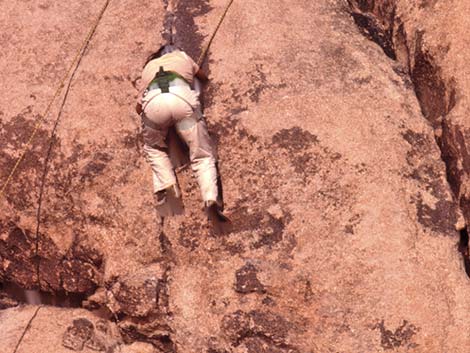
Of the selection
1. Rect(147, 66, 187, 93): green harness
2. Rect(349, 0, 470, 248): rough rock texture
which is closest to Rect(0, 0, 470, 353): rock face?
Rect(349, 0, 470, 248): rough rock texture

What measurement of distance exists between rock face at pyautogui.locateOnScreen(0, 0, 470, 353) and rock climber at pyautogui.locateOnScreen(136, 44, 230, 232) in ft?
0.39

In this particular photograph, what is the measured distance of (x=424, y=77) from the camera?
232 inches

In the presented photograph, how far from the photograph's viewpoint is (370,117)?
17.9ft

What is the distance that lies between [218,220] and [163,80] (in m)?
1.09

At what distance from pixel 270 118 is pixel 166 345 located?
1.81 metres

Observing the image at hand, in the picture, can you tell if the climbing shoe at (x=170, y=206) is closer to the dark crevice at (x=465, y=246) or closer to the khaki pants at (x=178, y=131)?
the khaki pants at (x=178, y=131)

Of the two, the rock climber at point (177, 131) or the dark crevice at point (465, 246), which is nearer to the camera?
the dark crevice at point (465, 246)

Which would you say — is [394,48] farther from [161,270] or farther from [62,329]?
[62,329]

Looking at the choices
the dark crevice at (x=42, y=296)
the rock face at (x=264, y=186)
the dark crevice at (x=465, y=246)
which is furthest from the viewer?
the dark crevice at (x=42, y=296)

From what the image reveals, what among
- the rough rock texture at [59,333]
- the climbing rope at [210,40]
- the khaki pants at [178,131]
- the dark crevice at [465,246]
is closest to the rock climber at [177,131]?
the khaki pants at [178,131]

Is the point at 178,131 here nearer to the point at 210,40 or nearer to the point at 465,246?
the point at 210,40

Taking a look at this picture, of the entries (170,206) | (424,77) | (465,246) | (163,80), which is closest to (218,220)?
(170,206)

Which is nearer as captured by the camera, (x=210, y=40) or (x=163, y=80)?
(x=163, y=80)

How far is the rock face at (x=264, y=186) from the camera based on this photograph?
16.1 ft
